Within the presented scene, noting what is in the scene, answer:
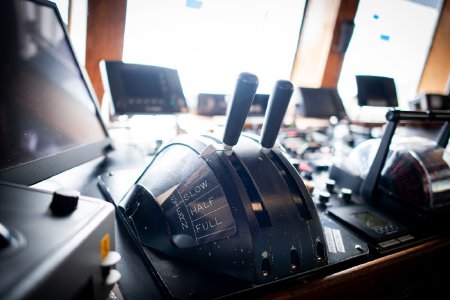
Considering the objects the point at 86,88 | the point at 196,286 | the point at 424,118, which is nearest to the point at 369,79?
the point at 424,118

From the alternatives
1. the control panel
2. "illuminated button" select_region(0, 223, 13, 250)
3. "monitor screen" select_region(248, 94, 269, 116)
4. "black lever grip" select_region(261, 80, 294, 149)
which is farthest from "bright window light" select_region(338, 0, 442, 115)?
"illuminated button" select_region(0, 223, 13, 250)

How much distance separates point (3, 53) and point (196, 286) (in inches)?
31.4

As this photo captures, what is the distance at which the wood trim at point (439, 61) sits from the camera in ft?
14.8

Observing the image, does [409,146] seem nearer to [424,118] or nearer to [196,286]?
[424,118]

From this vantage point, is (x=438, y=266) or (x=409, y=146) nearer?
(x=438, y=266)

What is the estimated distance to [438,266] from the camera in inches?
43.3

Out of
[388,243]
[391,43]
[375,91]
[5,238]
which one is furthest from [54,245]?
[391,43]

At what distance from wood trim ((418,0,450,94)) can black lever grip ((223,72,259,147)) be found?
4970mm

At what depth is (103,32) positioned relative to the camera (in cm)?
198

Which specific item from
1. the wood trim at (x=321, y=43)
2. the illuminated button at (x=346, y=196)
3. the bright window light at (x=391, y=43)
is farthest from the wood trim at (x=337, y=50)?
the illuminated button at (x=346, y=196)

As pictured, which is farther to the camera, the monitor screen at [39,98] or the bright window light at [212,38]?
the bright window light at [212,38]

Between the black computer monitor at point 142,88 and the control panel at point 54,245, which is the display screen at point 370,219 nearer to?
the control panel at point 54,245

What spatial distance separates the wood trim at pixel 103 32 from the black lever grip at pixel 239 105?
5.64 ft

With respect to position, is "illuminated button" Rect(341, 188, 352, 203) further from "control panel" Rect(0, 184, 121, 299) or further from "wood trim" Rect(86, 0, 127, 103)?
"wood trim" Rect(86, 0, 127, 103)
